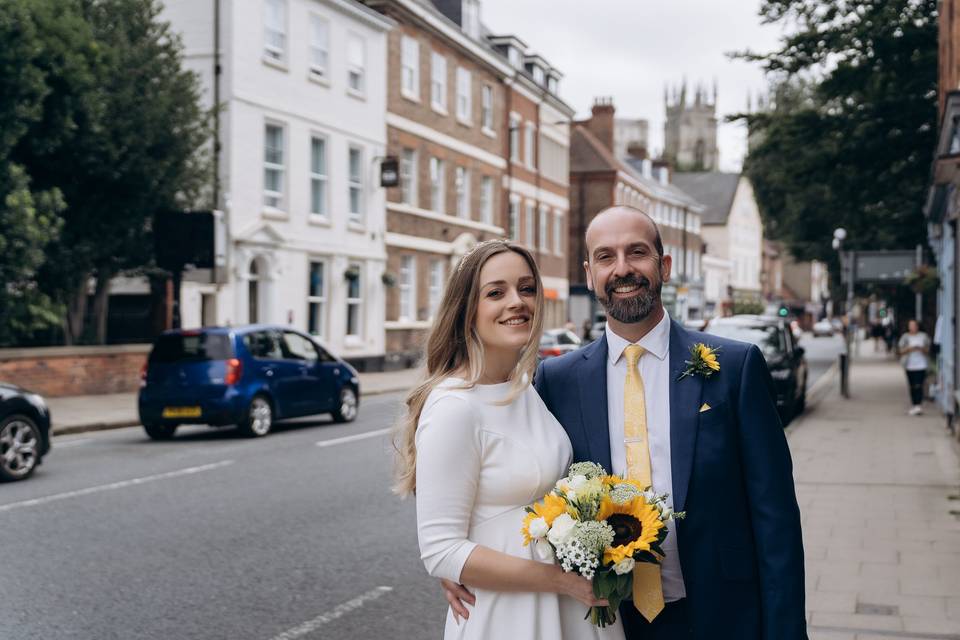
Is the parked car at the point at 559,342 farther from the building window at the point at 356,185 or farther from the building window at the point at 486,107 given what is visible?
the building window at the point at 486,107

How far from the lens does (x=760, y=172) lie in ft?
152

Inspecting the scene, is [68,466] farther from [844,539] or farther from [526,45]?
[526,45]

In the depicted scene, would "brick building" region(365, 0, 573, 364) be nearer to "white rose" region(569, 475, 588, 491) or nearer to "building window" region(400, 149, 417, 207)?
"building window" region(400, 149, 417, 207)

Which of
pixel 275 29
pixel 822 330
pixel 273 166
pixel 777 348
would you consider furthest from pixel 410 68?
pixel 822 330

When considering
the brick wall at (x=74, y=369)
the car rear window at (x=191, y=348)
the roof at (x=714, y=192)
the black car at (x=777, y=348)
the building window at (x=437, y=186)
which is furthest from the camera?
the roof at (x=714, y=192)

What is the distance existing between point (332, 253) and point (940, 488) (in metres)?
20.7

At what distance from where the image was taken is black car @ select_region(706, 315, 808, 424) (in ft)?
58.6

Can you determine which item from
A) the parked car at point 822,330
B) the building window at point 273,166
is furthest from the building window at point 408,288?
the parked car at point 822,330

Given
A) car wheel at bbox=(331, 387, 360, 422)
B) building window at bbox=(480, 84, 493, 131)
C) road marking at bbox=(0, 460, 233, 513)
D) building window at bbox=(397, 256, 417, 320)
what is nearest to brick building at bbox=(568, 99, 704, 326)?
building window at bbox=(480, 84, 493, 131)

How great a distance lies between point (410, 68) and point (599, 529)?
3281 centimetres

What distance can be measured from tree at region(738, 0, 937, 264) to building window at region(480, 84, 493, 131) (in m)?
15.1

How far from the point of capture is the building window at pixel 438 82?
35.7m

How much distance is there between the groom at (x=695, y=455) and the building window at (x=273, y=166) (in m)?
24.5

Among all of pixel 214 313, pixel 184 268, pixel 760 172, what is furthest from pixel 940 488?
pixel 760 172
